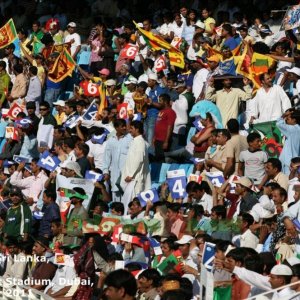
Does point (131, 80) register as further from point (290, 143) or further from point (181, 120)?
point (290, 143)

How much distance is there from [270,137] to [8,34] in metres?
8.41

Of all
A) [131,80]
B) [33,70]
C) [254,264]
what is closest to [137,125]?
[131,80]

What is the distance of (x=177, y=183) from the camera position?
21.3m

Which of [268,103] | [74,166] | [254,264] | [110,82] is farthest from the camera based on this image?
[110,82]

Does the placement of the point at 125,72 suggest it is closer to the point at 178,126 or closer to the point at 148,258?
the point at 178,126

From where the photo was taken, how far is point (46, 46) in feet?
96.1

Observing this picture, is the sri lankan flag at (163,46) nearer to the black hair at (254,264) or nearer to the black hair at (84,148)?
the black hair at (84,148)

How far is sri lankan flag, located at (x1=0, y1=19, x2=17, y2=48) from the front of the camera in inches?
1133

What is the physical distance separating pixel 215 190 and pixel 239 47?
479 centimetres

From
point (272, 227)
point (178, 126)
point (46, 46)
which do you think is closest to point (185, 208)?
point (272, 227)

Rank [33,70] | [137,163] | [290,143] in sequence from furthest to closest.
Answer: [33,70], [137,163], [290,143]

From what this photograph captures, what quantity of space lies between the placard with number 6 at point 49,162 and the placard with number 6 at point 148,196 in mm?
2763

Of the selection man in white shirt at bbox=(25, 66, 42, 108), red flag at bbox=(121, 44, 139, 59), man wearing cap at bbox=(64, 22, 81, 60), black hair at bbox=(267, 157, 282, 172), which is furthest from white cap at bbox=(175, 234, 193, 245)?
man wearing cap at bbox=(64, 22, 81, 60)

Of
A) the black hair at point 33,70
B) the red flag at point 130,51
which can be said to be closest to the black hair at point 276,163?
the red flag at point 130,51
